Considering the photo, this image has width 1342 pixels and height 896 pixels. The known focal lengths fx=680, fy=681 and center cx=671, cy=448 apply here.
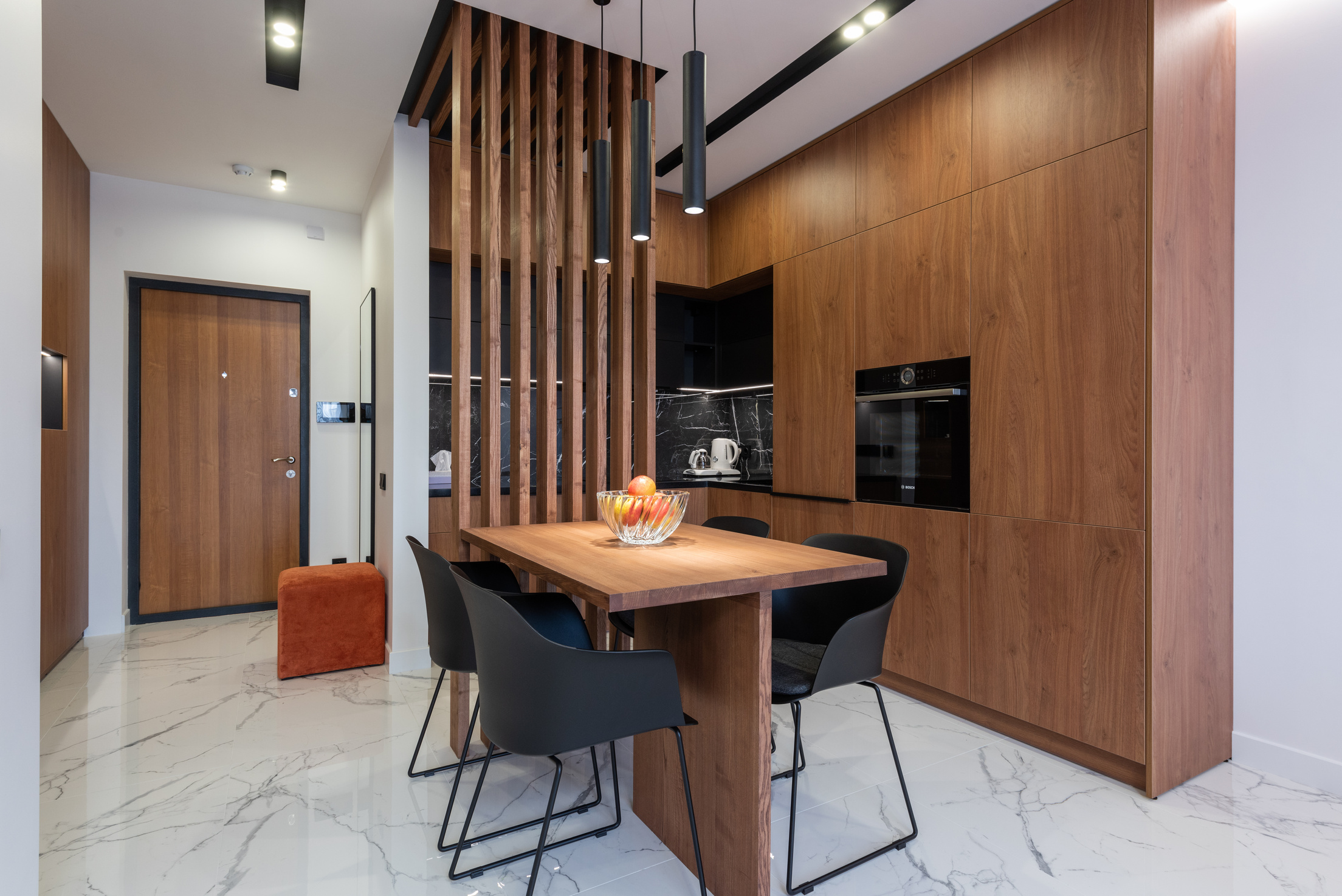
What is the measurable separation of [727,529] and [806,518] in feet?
3.25

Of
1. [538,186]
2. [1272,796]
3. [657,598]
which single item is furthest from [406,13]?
[1272,796]

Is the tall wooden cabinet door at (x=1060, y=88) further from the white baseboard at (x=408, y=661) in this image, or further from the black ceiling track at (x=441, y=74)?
the white baseboard at (x=408, y=661)

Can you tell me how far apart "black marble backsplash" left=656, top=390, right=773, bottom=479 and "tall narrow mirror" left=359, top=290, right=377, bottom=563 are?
1877 millimetres

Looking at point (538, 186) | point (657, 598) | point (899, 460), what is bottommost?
point (657, 598)

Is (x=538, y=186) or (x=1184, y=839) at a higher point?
(x=538, y=186)

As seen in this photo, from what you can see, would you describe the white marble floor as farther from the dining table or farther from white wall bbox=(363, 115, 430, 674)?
white wall bbox=(363, 115, 430, 674)

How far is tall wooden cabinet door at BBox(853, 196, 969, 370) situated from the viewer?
8.98 feet

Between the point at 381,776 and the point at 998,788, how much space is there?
2000 mm

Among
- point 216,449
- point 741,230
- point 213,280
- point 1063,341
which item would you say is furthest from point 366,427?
point 1063,341

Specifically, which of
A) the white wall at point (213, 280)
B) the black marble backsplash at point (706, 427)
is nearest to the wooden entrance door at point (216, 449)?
the white wall at point (213, 280)

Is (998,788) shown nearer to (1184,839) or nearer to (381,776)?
(1184,839)

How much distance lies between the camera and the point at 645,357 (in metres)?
2.81

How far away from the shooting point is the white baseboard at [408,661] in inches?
130

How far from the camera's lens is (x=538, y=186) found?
2820 millimetres
